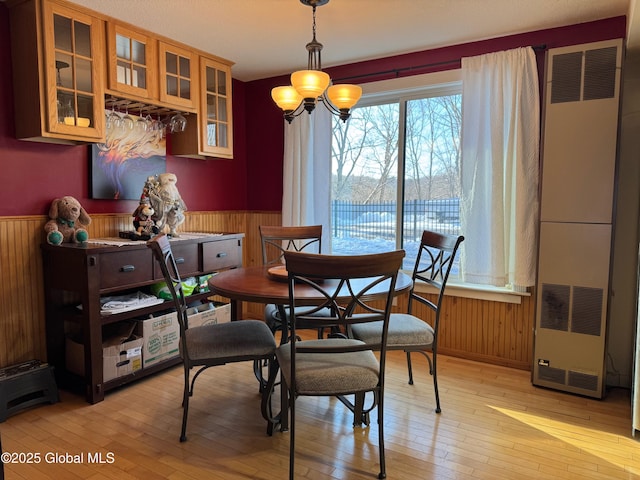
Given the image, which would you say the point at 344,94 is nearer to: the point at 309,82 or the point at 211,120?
the point at 309,82

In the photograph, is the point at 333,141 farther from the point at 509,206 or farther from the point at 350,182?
the point at 509,206

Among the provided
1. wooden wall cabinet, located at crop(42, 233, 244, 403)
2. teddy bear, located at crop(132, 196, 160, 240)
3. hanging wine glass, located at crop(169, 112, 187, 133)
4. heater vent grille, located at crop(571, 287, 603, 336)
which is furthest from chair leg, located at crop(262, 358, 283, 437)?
hanging wine glass, located at crop(169, 112, 187, 133)

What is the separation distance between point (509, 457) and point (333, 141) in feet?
8.98

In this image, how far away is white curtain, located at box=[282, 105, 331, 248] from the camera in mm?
3799

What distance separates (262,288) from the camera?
2066 millimetres

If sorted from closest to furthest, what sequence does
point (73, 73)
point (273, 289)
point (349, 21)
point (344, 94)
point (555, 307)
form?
point (273, 289) < point (344, 94) < point (73, 73) < point (555, 307) < point (349, 21)

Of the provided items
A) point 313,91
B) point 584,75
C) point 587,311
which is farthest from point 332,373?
point 584,75

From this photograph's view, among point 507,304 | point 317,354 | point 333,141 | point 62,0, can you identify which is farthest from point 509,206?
point 62,0

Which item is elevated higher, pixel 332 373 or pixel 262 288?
pixel 262 288

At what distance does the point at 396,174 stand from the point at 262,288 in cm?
193

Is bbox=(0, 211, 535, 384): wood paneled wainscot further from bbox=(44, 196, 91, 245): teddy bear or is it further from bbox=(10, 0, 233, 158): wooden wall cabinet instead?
bbox=(10, 0, 233, 158): wooden wall cabinet

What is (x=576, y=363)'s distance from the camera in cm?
267

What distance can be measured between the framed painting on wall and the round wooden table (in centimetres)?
126

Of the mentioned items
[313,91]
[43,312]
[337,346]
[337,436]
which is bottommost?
[337,436]
